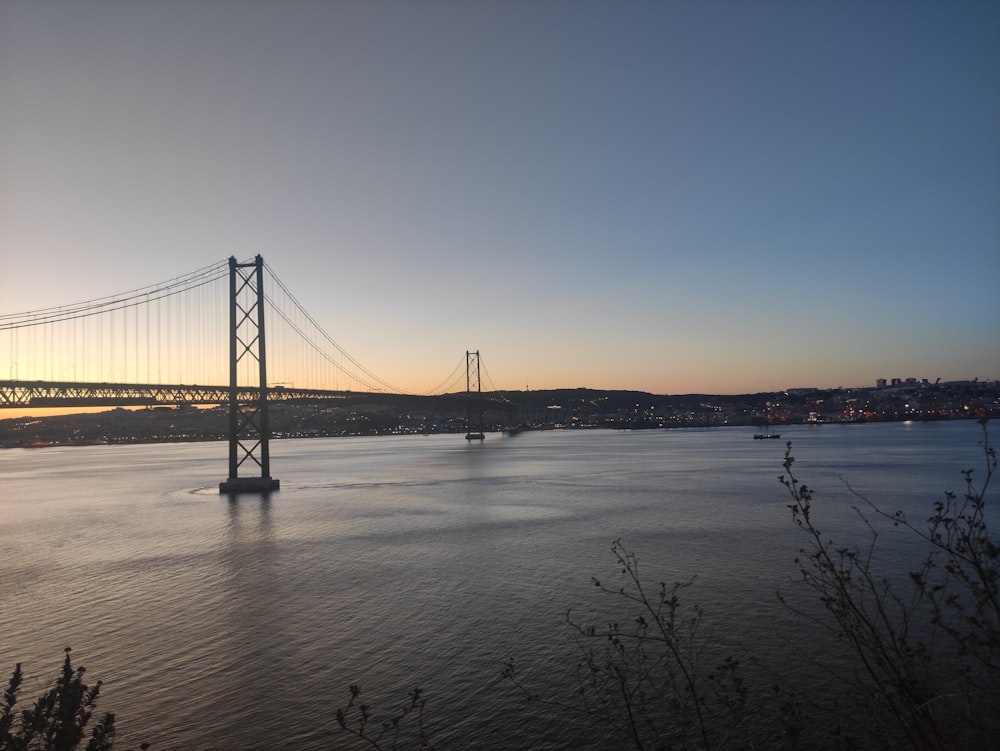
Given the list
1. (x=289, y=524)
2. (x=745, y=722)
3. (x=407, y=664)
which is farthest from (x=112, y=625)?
(x=289, y=524)

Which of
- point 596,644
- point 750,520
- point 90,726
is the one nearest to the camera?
point 90,726

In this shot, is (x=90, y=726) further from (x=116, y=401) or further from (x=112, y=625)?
(x=116, y=401)

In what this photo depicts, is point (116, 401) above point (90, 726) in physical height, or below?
above

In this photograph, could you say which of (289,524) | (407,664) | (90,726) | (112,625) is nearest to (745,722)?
(407,664)

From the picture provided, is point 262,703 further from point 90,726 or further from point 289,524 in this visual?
point 289,524

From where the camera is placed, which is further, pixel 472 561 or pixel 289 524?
pixel 289 524

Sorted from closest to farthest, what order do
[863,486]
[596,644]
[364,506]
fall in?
[596,644] < [364,506] < [863,486]
